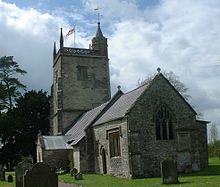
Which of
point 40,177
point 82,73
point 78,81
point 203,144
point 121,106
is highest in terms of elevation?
point 82,73

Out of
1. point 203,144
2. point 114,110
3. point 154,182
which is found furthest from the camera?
point 203,144

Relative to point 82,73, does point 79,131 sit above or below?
below

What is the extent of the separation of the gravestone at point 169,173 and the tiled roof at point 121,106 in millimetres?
7028

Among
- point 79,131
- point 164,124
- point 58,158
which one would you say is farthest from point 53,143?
point 164,124

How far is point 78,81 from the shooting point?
46.3m

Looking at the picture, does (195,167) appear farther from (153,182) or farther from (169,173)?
(169,173)

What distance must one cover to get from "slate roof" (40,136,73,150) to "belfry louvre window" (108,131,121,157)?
7.97 m

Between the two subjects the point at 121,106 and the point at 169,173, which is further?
the point at 121,106

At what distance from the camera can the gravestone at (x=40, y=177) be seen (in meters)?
13.6

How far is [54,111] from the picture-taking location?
49.0 m

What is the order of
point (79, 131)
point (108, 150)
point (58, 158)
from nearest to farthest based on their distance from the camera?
point (108, 150)
point (79, 131)
point (58, 158)

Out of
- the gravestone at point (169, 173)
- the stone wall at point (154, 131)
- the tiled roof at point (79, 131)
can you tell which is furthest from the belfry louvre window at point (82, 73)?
the gravestone at point (169, 173)

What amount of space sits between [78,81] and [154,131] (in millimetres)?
19566

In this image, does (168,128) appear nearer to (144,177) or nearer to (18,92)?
(144,177)
